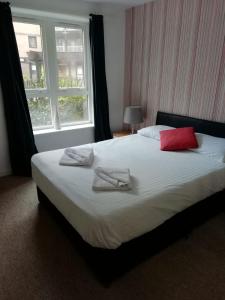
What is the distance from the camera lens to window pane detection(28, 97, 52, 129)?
3.49 metres

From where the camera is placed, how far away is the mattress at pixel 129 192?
4.89ft

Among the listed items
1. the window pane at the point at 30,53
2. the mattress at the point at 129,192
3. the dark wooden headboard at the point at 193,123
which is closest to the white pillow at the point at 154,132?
the dark wooden headboard at the point at 193,123

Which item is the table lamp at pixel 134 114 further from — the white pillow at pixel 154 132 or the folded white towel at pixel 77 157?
the folded white towel at pixel 77 157

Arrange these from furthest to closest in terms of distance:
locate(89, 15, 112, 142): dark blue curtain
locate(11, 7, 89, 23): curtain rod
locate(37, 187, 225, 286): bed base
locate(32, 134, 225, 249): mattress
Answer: locate(89, 15, 112, 142): dark blue curtain < locate(11, 7, 89, 23): curtain rod < locate(37, 187, 225, 286): bed base < locate(32, 134, 225, 249): mattress

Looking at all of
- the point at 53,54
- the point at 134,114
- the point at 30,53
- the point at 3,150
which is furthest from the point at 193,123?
the point at 3,150

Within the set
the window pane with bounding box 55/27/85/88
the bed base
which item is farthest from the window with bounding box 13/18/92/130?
the bed base

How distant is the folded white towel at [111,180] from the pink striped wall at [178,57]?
1641 mm

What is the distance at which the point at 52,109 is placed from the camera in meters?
3.65

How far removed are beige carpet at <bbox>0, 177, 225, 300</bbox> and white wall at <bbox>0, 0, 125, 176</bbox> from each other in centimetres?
148

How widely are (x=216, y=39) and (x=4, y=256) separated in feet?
10.5

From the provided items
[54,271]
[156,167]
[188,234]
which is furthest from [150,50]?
[54,271]

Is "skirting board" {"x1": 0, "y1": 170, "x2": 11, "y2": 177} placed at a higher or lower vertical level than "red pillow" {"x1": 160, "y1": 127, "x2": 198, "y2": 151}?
lower

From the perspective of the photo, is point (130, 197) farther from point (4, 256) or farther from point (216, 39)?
point (216, 39)

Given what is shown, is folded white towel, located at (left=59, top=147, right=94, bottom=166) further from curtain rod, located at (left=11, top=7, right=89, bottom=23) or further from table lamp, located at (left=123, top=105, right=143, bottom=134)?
curtain rod, located at (left=11, top=7, right=89, bottom=23)
